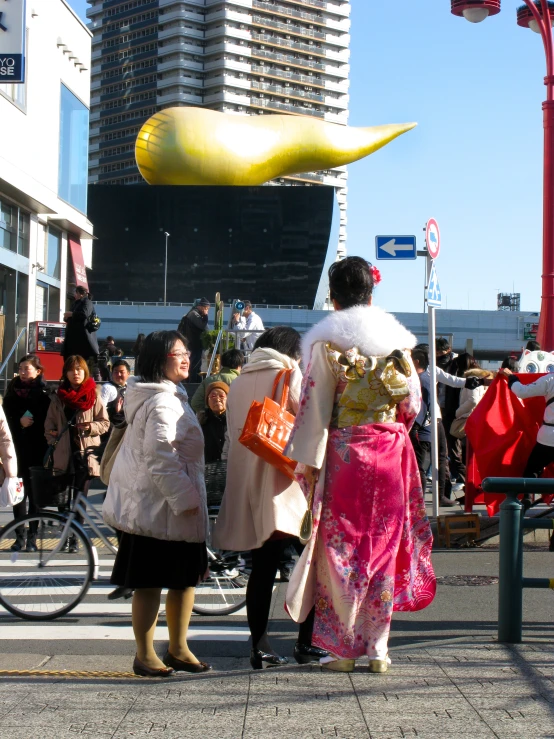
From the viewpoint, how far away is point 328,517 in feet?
16.2

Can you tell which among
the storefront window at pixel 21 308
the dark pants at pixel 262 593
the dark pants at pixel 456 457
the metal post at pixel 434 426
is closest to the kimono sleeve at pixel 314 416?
the dark pants at pixel 262 593

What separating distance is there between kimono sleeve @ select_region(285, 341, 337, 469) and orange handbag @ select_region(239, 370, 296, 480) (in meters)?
0.28

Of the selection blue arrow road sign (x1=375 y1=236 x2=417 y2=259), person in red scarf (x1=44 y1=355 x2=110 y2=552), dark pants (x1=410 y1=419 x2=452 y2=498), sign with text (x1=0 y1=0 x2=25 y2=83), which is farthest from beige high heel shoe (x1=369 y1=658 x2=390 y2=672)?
sign with text (x1=0 y1=0 x2=25 y2=83)

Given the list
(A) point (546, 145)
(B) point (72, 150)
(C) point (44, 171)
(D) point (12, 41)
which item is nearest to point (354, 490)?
(A) point (546, 145)

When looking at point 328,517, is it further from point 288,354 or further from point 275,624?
point 275,624

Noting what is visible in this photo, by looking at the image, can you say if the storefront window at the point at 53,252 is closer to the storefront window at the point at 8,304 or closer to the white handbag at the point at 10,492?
the storefront window at the point at 8,304

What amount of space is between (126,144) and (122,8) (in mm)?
16396

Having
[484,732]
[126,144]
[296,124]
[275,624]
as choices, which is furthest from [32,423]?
[126,144]

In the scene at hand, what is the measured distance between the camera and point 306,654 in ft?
17.0

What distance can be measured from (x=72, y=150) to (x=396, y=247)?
16022mm

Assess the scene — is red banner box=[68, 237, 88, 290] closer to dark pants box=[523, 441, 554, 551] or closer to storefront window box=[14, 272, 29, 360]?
storefront window box=[14, 272, 29, 360]

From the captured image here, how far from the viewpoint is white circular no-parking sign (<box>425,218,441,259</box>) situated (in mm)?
11125

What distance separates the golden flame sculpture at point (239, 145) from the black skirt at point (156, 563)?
160ft

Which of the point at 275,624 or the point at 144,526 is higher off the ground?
the point at 144,526
